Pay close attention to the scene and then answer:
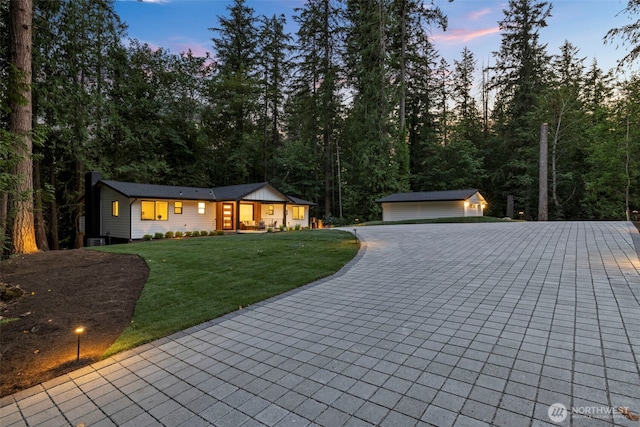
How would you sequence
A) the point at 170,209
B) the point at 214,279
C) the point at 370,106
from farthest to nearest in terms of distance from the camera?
the point at 370,106 → the point at 170,209 → the point at 214,279

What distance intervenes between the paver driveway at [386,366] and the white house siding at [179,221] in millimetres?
14524

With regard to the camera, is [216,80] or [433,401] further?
[216,80]

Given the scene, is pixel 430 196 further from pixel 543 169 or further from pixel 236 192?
pixel 236 192

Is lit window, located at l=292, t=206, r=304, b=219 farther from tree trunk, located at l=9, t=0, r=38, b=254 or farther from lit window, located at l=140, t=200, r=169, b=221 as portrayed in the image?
tree trunk, located at l=9, t=0, r=38, b=254

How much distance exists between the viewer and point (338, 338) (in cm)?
A: 332

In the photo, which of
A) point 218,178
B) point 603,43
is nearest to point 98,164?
point 218,178

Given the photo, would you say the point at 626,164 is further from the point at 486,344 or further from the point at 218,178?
the point at 218,178

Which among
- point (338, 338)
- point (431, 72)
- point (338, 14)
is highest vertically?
point (338, 14)

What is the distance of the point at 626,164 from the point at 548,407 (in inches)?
1049

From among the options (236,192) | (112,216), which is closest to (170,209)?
(112,216)

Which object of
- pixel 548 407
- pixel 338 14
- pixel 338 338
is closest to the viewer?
pixel 548 407

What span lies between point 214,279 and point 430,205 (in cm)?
2075

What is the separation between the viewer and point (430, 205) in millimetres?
23812

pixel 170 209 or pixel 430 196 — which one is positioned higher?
pixel 430 196
